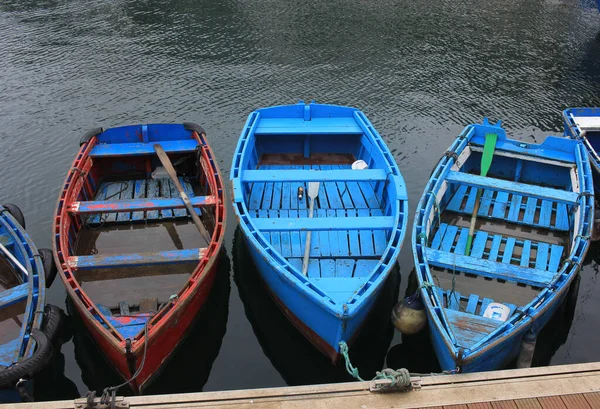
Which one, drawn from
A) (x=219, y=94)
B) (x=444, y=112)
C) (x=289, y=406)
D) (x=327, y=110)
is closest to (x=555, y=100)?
(x=444, y=112)

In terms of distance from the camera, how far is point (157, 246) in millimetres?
12797

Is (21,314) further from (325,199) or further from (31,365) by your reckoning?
(325,199)

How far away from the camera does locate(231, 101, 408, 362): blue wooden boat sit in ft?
33.0

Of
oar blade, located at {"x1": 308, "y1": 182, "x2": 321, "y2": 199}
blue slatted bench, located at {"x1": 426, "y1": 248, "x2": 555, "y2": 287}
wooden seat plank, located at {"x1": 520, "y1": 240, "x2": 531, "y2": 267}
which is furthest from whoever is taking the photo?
oar blade, located at {"x1": 308, "y1": 182, "x2": 321, "y2": 199}

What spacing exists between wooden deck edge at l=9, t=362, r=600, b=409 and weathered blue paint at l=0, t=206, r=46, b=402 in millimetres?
1601

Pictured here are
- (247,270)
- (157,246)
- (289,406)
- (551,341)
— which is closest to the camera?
(289,406)

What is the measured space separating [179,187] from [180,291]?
13.0 ft

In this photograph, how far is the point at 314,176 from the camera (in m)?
12.8

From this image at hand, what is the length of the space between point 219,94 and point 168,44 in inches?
324

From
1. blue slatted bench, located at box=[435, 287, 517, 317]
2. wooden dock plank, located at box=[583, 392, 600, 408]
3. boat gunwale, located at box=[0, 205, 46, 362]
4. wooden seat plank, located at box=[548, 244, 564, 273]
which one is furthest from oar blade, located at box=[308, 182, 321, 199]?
wooden dock plank, located at box=[583, 392, 600, 408]

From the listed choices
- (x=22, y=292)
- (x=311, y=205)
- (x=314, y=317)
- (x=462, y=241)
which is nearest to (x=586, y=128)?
(x=462, y=241)

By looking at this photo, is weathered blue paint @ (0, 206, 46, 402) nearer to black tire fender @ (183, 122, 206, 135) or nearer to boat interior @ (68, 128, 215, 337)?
boat interior @ (68, 128, 215, 337)

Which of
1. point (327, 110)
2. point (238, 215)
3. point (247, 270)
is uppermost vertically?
point (327, 110)

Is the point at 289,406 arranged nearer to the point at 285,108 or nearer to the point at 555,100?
the point at 285,108
